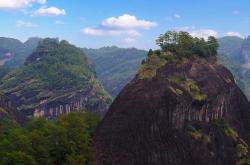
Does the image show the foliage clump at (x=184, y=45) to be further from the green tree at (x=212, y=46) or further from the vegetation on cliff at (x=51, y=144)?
the vegetation on cliff at (x=51, y=144)

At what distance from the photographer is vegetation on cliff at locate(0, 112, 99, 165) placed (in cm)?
7162

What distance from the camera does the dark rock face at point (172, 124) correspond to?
3110 inches

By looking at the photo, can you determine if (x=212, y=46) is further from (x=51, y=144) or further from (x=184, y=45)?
(x=51, y=144)

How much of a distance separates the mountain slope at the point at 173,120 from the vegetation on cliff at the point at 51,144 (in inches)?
120

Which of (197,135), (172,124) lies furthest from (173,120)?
(197,135)

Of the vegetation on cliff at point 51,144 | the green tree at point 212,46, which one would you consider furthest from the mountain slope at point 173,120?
the green tree at point 212,46

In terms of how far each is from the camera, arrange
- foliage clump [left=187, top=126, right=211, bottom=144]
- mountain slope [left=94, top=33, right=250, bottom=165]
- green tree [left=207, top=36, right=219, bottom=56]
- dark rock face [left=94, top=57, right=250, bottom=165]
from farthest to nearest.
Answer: green tree [left=207, top=36, right=219, bottom=56], foliage clump [left=187, top=126, right=211, bottom=144], mountain slope [left=94, top=33, right=250, bottom=165], dark rock face [left=94, top=57, right=250, bottom=165]

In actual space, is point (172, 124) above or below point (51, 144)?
above

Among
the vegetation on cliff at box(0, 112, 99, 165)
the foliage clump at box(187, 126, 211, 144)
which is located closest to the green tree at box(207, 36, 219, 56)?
the foliage clump at box(187, 126, 211, 144)

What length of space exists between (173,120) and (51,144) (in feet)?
66.5

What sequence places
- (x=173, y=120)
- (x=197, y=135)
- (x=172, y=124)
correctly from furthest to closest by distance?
(x=197, y=135)
(x=173, y=120)
(x=172, y=124)

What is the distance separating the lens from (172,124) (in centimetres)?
8169

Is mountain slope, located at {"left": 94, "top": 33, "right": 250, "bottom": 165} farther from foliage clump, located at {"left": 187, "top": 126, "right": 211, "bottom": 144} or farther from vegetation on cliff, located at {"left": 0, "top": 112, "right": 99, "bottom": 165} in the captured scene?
vegetation on cliff, located at {"left": 0, "top": 112, "right": 99, "bottom": 165}

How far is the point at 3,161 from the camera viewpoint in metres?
70.1
